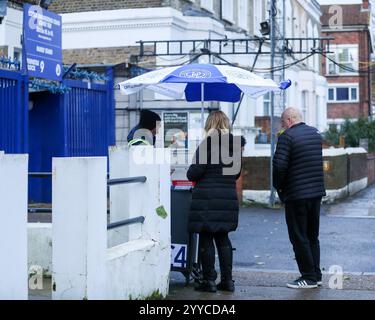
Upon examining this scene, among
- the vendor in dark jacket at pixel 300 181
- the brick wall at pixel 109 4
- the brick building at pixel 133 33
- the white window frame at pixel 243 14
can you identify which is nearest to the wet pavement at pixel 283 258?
the vendor in dark jacket at pixel 300 181

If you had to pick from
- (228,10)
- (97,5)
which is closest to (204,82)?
(97,5)

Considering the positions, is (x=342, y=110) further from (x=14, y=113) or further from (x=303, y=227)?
(x=303, y=227)

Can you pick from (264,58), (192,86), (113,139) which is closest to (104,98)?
(113,139)

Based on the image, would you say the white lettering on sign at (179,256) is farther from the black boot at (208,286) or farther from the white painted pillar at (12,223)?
the white painted pillar at (12,223)

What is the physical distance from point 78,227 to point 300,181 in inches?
107

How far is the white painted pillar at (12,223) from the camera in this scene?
536 centimetres

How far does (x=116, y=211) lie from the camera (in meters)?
7.55

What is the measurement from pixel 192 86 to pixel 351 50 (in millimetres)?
41850

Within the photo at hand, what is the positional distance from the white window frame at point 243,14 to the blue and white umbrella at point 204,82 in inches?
670

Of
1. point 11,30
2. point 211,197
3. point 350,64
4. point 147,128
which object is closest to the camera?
point 211,197

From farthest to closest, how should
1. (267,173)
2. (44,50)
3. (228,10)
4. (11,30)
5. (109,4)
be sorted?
(228,10)
(109,4)
(11,30)
(267,173)
(44,50)

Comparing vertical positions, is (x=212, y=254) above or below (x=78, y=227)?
below

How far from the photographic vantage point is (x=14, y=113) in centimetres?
1339

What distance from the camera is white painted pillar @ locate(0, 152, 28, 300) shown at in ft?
17.6
